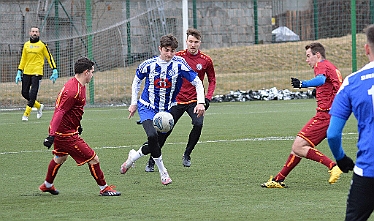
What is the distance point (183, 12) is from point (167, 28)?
1.71 meters

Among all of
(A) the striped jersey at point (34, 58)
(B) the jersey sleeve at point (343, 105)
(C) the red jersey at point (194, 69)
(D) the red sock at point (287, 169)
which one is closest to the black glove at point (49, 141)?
(D) the red sock at point (287, 169)

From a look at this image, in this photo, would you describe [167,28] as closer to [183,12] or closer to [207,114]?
[183,12]

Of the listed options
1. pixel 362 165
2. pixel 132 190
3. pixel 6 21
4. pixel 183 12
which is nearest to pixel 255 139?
pixel 132 190

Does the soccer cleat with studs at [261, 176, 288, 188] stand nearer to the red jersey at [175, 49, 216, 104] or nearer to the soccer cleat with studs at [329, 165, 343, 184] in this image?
the soccer cleat with studs at [329, 165, 343, 184]

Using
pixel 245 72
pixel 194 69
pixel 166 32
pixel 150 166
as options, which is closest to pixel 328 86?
pixel 150 166

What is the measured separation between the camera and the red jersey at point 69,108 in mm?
7211

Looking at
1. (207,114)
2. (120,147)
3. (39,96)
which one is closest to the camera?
(120,147)

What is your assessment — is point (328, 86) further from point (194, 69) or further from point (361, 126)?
point (361, 126)

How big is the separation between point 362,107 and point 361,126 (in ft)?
0.43

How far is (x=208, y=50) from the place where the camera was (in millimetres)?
29641

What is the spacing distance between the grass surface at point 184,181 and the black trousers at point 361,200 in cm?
167

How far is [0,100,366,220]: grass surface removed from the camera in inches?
249

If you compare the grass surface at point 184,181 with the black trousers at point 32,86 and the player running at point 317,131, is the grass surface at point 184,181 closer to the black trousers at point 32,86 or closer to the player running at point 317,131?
the player running at point 317,131

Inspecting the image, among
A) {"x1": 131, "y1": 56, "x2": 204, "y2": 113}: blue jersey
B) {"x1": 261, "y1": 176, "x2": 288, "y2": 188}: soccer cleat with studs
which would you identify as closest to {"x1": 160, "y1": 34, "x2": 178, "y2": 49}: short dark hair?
{"x1": 131, "y1": 56, "x2": 204, "y2": 113}: blue jersey
